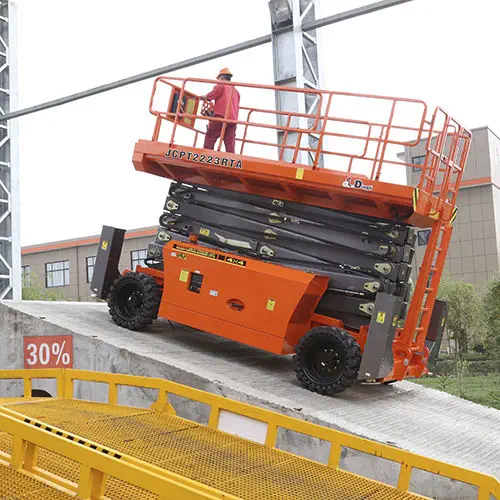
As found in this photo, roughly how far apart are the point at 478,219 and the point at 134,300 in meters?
30.6

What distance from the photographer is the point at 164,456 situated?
4270 mm

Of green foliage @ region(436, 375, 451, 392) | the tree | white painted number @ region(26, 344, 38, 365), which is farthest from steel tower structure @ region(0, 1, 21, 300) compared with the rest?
the tree

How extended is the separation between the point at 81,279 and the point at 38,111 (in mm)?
35240

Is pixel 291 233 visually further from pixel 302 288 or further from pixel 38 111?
pixel 38 111

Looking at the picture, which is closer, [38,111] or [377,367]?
[377,367]

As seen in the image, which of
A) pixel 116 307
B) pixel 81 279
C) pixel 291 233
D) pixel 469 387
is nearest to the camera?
pixel 291 233

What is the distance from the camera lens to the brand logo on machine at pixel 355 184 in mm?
7512

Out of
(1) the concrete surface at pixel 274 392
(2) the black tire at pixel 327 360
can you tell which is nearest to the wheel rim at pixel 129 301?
(1) the concrete surface at pixel 274 392

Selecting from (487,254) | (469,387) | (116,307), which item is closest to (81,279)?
(487,254)

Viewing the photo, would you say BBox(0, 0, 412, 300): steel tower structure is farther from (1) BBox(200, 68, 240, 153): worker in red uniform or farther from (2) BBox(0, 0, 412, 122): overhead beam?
(1) BBox(200, 68, 240, 153): worker in red uniform

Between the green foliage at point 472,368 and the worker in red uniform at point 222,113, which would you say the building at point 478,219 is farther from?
the worker in red uniform at point 222,113

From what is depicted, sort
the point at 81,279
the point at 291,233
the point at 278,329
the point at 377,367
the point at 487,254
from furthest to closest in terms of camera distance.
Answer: the point at 81,279 < the point at 487,254 < the point at 291,233 < the point at 278,329 < the point at 377,367

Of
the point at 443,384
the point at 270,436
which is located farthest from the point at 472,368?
the point at 270,436

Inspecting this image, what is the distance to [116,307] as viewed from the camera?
896 centimetres
